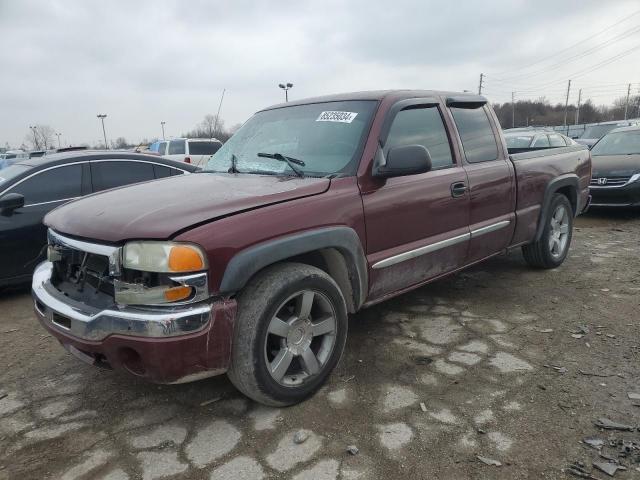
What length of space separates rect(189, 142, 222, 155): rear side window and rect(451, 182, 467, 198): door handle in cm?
1257

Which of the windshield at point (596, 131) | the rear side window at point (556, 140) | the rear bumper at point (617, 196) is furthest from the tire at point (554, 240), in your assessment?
the windshield at point (596, 131)

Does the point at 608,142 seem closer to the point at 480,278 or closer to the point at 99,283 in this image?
the point at 480,278

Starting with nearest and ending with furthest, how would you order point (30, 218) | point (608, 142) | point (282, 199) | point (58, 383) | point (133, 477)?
1. point (133, 477)
2. point (282, 199)
3. point (58, 383)
4. point (30, 218)
5. point (608, 142)

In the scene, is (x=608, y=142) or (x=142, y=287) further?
(x=608, y=142)

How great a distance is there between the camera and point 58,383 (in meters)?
3.13

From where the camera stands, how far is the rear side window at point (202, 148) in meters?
15.3

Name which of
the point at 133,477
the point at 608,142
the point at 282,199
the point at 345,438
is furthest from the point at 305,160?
the point at 608,142

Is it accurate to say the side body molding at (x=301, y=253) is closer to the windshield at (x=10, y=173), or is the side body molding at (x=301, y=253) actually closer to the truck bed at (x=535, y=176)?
the truck bed at (x=535, y=176)

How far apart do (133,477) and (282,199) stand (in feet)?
5.04

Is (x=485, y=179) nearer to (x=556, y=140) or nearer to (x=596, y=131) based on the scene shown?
(x=556, y=140)

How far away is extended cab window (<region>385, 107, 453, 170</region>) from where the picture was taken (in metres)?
A: 3.40

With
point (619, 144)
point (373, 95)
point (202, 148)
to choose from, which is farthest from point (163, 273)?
point (202, 148)

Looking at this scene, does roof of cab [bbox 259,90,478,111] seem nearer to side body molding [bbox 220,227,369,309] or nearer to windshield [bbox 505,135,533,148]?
side body molding [bbox 220,227,369,309]

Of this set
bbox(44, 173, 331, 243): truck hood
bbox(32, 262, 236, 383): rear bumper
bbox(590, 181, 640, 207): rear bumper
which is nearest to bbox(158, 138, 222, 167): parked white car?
bbox(590, 181, 640, 207): rear bumper
